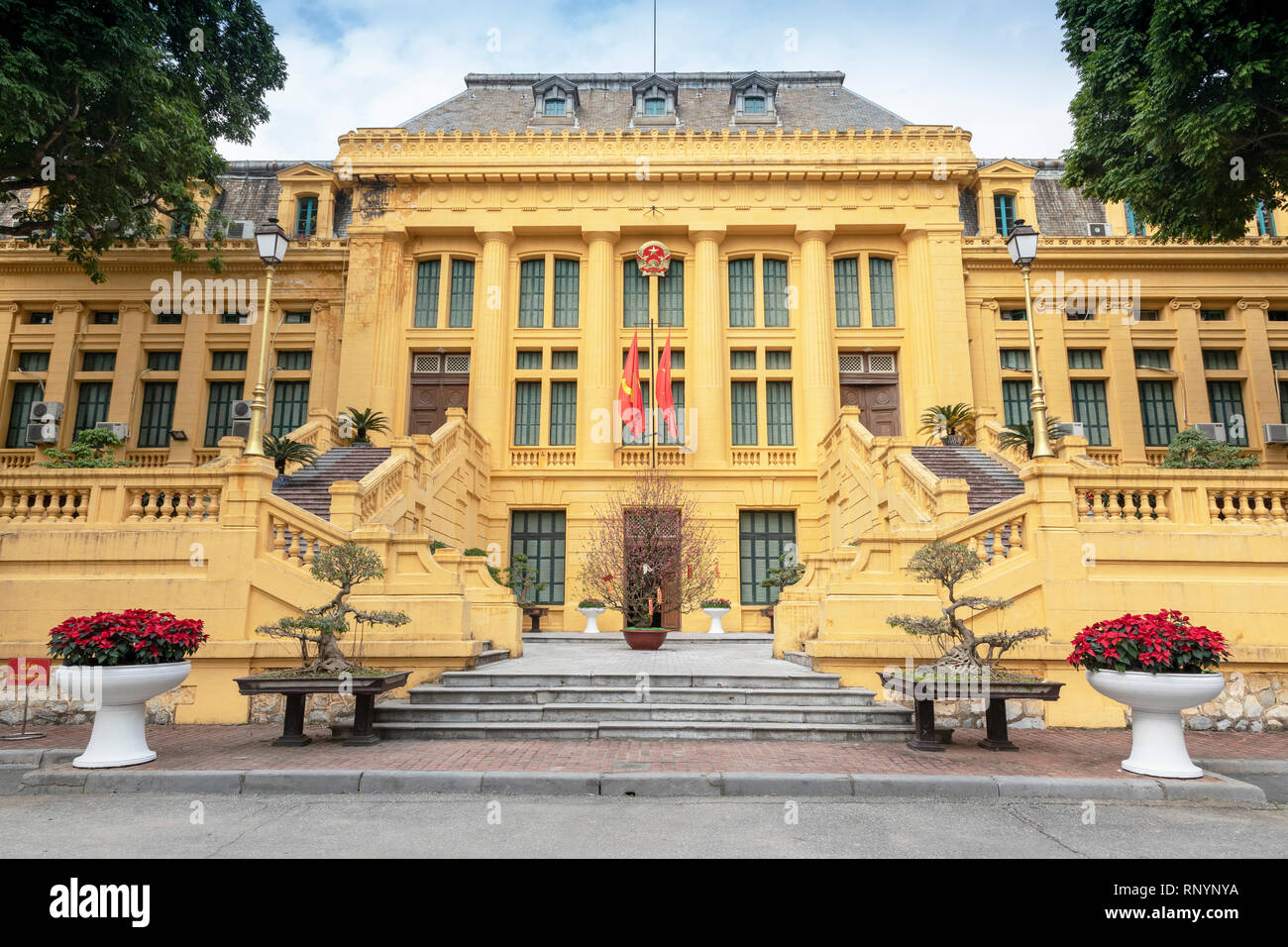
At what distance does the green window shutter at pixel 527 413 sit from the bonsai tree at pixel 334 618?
1609 centimetres

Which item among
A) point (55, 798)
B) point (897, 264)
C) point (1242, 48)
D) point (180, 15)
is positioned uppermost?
point (180, 15)

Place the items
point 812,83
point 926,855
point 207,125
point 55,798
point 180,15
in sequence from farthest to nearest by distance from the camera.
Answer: point 812,83, point 207,125, point 180,15, point 55,798, point 926,855

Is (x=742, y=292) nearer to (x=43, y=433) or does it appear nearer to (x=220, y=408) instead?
(x=220, y=408)

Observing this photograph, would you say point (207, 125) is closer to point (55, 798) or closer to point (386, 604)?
point (386, 604)

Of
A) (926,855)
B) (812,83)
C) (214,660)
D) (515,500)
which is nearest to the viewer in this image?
(926,855)

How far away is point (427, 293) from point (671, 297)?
8.74m

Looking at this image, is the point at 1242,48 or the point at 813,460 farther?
the point at 813,460

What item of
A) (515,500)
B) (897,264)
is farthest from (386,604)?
(897,264)

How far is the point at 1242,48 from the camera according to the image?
42.9ft

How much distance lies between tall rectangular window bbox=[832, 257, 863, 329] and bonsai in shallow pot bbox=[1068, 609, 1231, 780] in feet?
65.2

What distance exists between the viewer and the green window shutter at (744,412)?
25.6 meters

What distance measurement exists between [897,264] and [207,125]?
22.0m

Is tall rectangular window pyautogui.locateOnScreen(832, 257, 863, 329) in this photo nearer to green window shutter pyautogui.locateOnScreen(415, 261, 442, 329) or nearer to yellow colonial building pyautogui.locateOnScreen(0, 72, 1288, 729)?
A: yellow colonial building pyautogui.locateOnScreen(0, 72, 1288, 729)

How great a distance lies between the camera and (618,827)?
602 centimetres
